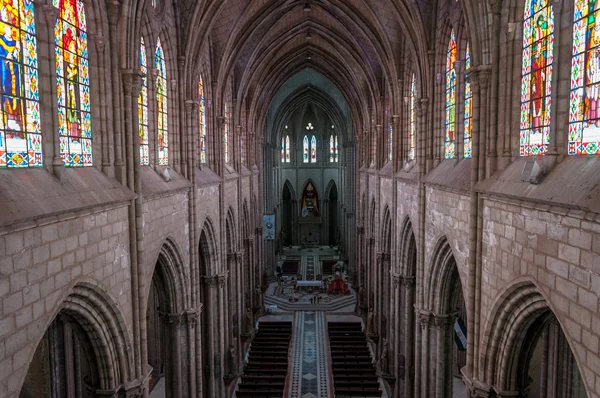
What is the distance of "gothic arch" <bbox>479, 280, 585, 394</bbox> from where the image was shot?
31.8 feet

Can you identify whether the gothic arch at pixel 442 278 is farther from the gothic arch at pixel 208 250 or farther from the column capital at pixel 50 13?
the column capital at pixel 50 13

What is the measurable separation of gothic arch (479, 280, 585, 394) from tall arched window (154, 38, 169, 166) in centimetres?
1072

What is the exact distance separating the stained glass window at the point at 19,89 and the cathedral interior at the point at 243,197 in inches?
1.3

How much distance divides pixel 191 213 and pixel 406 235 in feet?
29.5

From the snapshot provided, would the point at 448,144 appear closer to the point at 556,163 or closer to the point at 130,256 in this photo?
the point at 556,163

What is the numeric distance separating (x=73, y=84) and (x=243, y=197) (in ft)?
64.8

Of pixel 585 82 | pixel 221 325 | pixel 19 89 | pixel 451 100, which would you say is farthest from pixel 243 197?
pixel 585 82

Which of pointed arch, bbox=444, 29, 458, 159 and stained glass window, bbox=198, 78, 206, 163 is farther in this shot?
stained glass window, bbox=198, 78, 206, 163

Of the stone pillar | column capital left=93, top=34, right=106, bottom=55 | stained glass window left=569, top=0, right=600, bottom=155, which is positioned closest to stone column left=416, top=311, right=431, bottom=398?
the stone pillar

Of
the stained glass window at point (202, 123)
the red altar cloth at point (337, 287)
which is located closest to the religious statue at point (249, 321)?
the red altar cloth at point (337, 287)

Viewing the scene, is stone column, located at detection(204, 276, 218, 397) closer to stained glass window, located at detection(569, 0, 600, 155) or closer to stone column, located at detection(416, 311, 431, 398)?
stone column, located at detection(416, 311, 431, 398)

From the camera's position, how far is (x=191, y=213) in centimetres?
1700

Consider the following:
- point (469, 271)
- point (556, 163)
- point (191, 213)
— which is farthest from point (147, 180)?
point (556, 163)

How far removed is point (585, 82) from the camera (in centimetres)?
820
